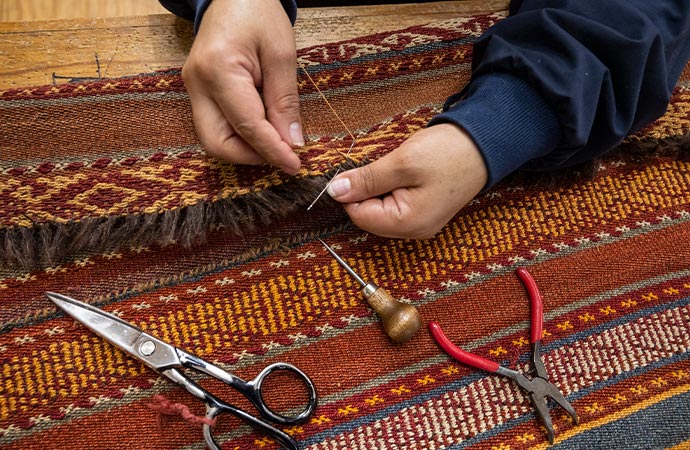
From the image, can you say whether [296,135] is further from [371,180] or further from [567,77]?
[567,77]

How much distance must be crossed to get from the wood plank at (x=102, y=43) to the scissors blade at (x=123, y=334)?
0.37 meters

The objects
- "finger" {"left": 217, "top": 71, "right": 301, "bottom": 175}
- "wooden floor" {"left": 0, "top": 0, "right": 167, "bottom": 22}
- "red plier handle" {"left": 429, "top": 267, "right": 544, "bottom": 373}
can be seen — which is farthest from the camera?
"wooden floor" {"left": 0, "top": 0, "right": 167, "bottom": 22}

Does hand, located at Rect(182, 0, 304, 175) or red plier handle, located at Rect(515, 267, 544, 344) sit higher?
hand, located at Rect(182, 0, 304, 175)

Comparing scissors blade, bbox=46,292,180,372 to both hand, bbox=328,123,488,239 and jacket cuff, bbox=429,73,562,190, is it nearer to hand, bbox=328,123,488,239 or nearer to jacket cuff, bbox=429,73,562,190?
hand, bbox=328,123,488,239

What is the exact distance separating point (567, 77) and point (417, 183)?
0.25 metres

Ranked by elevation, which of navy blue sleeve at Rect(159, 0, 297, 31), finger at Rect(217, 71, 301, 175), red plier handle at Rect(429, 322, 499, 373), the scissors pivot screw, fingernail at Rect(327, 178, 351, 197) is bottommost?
red plier handle at Rect(429, 322, 499, 373)

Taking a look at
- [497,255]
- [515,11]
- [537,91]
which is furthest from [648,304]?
[515,11]

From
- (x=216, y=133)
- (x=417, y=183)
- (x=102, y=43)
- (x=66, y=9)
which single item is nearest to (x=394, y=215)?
(x=417, y=183)

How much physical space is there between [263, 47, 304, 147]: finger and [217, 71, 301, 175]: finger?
0.03 metres

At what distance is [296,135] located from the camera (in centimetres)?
76

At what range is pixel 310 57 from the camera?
0.86 m

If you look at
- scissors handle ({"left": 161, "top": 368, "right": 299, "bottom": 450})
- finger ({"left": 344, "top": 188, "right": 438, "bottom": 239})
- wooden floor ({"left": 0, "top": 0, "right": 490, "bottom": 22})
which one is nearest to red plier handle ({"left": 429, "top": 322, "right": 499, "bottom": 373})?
finger ({"left": 344, "top": 188, "right": 438, "bottom": 239})

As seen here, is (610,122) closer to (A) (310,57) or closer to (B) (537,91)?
(B) (537,91)

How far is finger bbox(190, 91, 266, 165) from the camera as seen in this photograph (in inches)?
28.3
